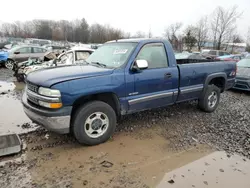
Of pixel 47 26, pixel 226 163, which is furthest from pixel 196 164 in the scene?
pixel 47 26

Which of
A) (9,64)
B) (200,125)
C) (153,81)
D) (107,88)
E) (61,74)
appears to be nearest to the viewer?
(61,74)

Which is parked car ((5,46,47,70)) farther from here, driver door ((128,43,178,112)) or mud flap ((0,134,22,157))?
driver door ((128,43,178,112))

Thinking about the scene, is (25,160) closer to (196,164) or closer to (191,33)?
(196,164)

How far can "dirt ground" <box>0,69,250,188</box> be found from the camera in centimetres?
289

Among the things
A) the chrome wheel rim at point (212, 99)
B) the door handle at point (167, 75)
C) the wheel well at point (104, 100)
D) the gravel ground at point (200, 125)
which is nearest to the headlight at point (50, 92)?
the wheel well at point (104, 100)

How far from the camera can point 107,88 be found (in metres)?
3.58

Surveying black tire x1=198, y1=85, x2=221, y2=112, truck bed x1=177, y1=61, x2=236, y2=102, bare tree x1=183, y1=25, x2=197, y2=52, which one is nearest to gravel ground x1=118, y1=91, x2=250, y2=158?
black tire x1=198, y1=85, x2=221, y2=112

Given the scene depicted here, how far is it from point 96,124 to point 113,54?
1.55 metres

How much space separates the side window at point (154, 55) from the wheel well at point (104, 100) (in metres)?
0.97

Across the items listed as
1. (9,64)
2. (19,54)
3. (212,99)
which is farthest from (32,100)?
(9,64)

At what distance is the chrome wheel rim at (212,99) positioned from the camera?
558 cm

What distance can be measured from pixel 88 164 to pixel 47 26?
3151 inches

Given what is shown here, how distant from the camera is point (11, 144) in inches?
144

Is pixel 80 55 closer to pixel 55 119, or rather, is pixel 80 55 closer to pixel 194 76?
pixel 194 76
